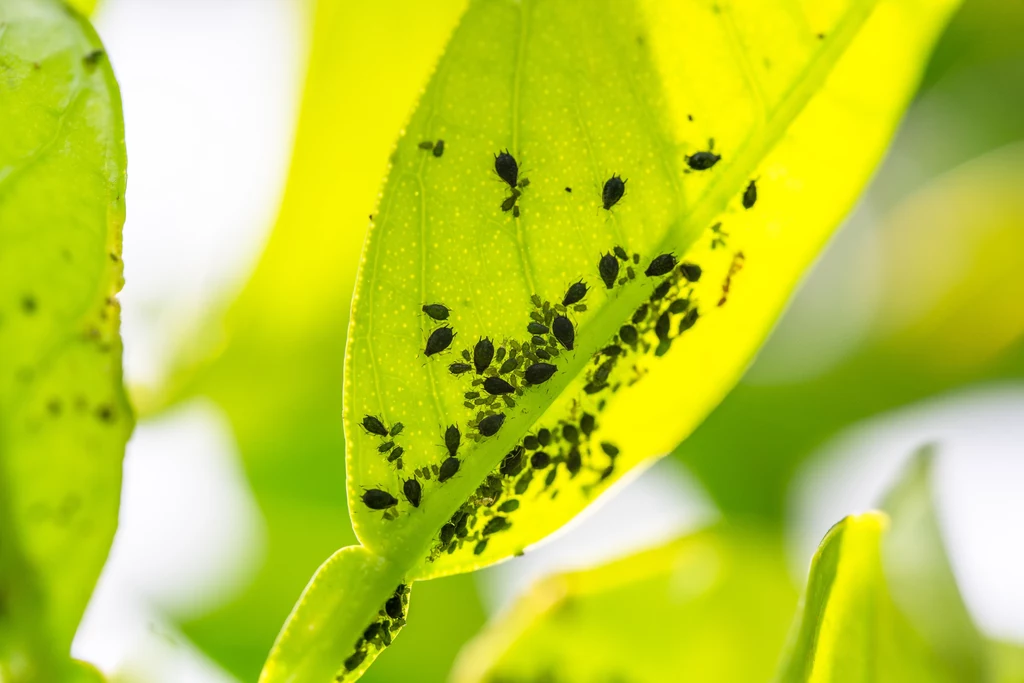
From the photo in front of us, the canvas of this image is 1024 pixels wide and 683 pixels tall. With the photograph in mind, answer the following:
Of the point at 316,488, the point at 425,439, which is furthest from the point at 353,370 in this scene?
the point at 316,488

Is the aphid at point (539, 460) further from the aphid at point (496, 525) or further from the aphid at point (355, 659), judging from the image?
the aphid at point (355, 659)

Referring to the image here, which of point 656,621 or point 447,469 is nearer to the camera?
point 447,469

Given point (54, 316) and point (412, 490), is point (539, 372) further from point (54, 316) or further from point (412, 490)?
point (54, 316)

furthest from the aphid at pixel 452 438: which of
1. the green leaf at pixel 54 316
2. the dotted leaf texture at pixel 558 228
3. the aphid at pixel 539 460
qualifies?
the green leaf at pixel 54 316

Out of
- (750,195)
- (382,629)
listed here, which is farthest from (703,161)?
(382,629)

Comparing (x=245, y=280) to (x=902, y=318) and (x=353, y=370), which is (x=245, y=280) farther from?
(x=902, y=318)

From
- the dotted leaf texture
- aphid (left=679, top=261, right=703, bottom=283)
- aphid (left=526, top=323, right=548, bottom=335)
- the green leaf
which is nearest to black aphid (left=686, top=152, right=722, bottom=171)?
the dotted leaf texture

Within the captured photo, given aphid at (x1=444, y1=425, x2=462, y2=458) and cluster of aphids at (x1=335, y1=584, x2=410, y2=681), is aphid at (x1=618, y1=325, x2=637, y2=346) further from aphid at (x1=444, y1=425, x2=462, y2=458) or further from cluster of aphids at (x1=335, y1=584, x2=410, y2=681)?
cluster of aphids at (x1=335, y1=584, x2=410, y2=681)
